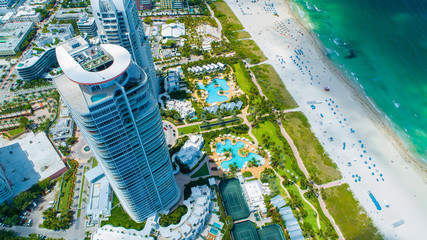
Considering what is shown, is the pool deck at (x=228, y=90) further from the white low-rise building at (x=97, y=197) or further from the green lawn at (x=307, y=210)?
the white low-rise building at (x=97, y=197)

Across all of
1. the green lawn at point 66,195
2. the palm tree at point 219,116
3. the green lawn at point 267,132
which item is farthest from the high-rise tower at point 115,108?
the green lawn at point 267,132

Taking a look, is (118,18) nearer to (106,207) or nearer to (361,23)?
(106,207)

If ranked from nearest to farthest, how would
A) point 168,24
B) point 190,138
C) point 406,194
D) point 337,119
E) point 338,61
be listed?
point 406,194 < point 190,138 < point 337,119 < point 338,61 < point 168,24

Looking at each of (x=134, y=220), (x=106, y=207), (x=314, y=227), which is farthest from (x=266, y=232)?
(x=106, y=207)

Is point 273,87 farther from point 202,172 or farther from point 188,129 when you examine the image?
point 202,172

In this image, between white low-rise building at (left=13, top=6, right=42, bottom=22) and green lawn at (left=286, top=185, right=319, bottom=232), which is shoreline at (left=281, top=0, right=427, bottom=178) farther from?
white low-rise building at (left=13, top=6, right=42, bottom=22)

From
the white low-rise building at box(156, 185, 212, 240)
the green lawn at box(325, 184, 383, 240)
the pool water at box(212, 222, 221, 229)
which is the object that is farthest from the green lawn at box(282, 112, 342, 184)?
the white low-rise building at box(156, 185, 212, 240)
